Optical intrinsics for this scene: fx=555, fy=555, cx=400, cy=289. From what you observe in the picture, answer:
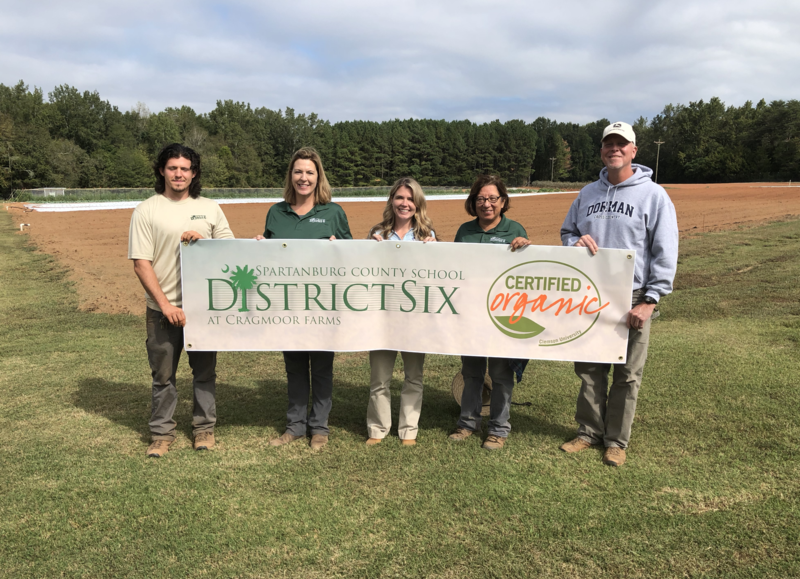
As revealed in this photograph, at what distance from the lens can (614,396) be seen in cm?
425

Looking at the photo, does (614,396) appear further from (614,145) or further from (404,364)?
(614,145)

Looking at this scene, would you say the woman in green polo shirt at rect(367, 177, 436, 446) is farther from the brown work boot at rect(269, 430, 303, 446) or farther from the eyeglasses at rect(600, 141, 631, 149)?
the eyeglasses at rect(600, 141, 631, 149)

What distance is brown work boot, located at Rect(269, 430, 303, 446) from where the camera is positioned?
4480 millimetres

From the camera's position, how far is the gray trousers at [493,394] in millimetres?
4391

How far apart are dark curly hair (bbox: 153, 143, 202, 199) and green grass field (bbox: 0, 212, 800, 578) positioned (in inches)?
80.2

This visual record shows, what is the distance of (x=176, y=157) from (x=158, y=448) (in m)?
2.22

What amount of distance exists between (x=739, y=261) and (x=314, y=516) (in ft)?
42.3

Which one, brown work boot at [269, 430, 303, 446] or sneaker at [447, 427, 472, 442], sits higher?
sneaker at [447, 427, 472, 442]

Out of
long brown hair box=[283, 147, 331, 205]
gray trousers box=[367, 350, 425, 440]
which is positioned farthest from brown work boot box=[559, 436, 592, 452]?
long brown hair box=[283, 147, 331, 205]

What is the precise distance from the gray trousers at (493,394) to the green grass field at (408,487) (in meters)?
0.20

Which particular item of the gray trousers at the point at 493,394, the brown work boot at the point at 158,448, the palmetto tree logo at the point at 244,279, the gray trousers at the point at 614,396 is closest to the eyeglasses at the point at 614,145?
the gray trousers at the point at 614,396

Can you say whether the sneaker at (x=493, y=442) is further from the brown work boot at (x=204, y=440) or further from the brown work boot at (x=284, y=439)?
the brown work boot at (x=204, y=440)

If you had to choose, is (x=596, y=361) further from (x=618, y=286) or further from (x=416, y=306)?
(x=416, y=306)

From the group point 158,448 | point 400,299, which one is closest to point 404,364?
point 400,299
